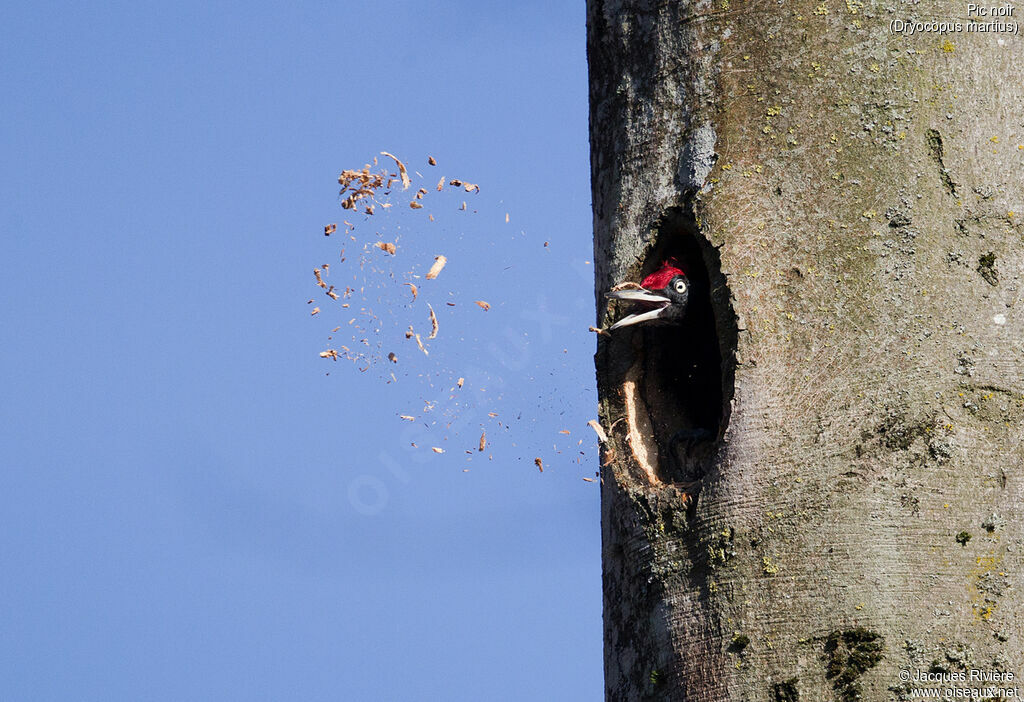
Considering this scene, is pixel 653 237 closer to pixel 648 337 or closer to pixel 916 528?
pixel 648 337

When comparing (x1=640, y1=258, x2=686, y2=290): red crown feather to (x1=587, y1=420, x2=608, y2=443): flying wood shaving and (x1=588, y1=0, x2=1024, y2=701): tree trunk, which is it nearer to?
(x1=588, y1=0, x2=1024, y2=701): tree trunk

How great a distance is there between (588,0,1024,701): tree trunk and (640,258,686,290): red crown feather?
37 millimetres

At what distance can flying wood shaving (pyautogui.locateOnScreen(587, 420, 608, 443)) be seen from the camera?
9.25 ft

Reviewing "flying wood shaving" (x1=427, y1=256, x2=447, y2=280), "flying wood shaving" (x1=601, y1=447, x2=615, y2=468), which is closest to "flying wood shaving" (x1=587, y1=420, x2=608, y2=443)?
"flying wood shaving" (x1=601, y1=447, x2=615, y2=468)

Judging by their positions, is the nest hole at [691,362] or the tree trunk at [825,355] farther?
the nest hole at [691,362]

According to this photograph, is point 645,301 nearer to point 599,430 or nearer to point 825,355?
point 599,430

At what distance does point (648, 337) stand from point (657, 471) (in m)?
0.32

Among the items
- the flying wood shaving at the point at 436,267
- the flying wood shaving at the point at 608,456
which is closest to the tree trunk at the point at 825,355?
the flying wood shaving at the point at 608,456

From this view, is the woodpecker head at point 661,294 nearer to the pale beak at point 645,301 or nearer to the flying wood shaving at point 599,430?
the pale beak at point 645,301

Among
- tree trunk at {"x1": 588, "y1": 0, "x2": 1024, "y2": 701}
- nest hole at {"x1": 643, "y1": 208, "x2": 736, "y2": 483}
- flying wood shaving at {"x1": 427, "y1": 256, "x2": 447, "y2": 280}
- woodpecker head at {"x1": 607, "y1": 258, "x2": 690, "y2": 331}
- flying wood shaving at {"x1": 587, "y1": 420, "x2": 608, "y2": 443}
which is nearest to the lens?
tree trunk at {"x1": 588, "y1": 0, "x2": 1024, "y2": 701}

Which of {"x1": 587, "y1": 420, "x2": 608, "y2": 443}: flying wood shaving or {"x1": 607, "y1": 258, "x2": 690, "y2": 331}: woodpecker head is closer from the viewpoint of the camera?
{"x1": 607, "y1": 258, "x2": 690, "y2": 331}: woodpecker head

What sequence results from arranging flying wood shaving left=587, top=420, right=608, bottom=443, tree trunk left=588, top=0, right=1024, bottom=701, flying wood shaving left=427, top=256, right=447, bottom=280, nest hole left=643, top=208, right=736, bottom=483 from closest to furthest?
1. tree trunk left=588, top=0, right=1024, bottom=701
2. nest hole left=643, top=208, right=736, bottom=483
3. flying wood shaving left=587, top=420, right=608, bottom=443
4. flying wood shaving left=427, top=256, right=447, bottom=280

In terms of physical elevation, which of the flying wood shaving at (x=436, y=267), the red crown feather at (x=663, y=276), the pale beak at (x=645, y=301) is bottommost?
the pale beak at (x=645, y=301)

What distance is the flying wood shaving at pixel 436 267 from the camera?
3.83 meters
